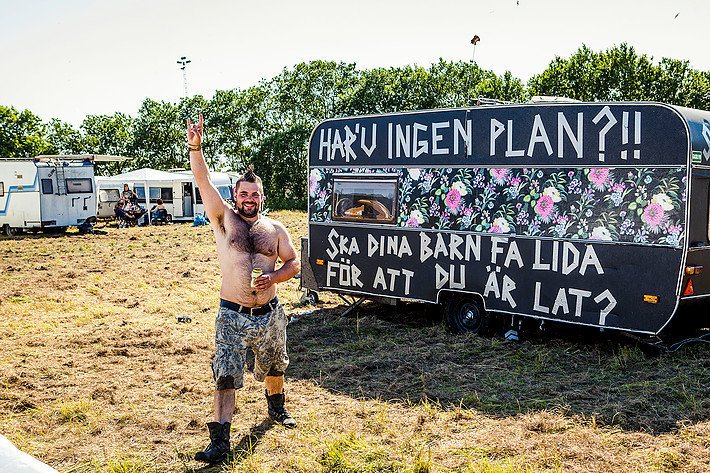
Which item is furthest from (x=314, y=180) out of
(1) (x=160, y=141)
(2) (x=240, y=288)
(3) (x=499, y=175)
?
(1) (x=160, y=141)

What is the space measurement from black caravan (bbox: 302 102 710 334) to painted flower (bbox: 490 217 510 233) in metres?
0.02

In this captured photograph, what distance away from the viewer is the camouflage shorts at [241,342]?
15.6 feet

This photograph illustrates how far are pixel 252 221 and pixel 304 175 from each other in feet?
150

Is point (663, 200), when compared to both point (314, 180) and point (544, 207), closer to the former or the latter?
point (544, 207)

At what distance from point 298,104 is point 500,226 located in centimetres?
4674

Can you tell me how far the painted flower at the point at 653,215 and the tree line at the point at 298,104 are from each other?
39.4 m

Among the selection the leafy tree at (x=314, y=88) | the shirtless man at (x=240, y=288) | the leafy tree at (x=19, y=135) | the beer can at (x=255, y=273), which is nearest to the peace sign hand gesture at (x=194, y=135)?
the shirtless man at (x=240, y=288)

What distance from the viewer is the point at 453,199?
8.22 metres

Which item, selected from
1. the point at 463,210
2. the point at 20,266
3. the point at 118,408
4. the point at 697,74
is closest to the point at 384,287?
the point at 463,210

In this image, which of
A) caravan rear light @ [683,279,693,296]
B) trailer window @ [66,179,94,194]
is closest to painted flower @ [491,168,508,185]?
caravan rear light @ [683,279,693,296]

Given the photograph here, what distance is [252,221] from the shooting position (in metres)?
5.03

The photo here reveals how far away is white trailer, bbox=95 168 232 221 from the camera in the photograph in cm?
3048

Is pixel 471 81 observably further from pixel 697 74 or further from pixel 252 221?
pixel 252 221

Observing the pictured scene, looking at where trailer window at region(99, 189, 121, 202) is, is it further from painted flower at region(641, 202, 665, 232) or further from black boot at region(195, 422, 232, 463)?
black boot at region(195, 422, 232, 463)
